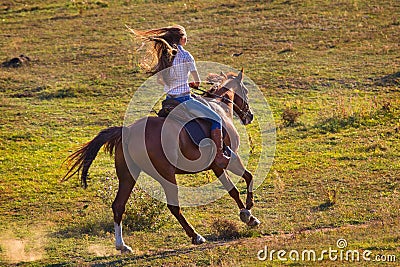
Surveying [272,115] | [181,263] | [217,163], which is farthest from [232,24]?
[181,263]

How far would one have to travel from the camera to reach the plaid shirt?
10.2 meters

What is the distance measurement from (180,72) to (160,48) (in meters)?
0.45

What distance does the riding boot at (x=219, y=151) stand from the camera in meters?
10.5

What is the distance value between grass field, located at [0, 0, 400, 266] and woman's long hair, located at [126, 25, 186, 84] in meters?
2.63

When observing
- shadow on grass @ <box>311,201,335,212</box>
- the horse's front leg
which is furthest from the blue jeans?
shadow on grass @ <box>311,201,335,212</box>

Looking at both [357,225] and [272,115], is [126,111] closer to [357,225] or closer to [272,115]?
[272,115]

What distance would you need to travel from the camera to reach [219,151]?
10.6m

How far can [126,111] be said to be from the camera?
64.5ft

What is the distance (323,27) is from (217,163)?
1712cm

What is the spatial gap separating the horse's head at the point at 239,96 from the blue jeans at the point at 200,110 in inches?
70.5

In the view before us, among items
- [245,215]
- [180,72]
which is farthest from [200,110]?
[245,215]

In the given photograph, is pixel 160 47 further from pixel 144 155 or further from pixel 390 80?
pixel 390 80

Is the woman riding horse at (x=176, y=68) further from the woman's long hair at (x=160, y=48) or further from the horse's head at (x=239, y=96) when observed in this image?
the horse's head at (x=239, y=96)

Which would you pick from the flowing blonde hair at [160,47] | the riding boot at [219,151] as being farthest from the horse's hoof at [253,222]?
the flowing blonde hair at [160,47]
